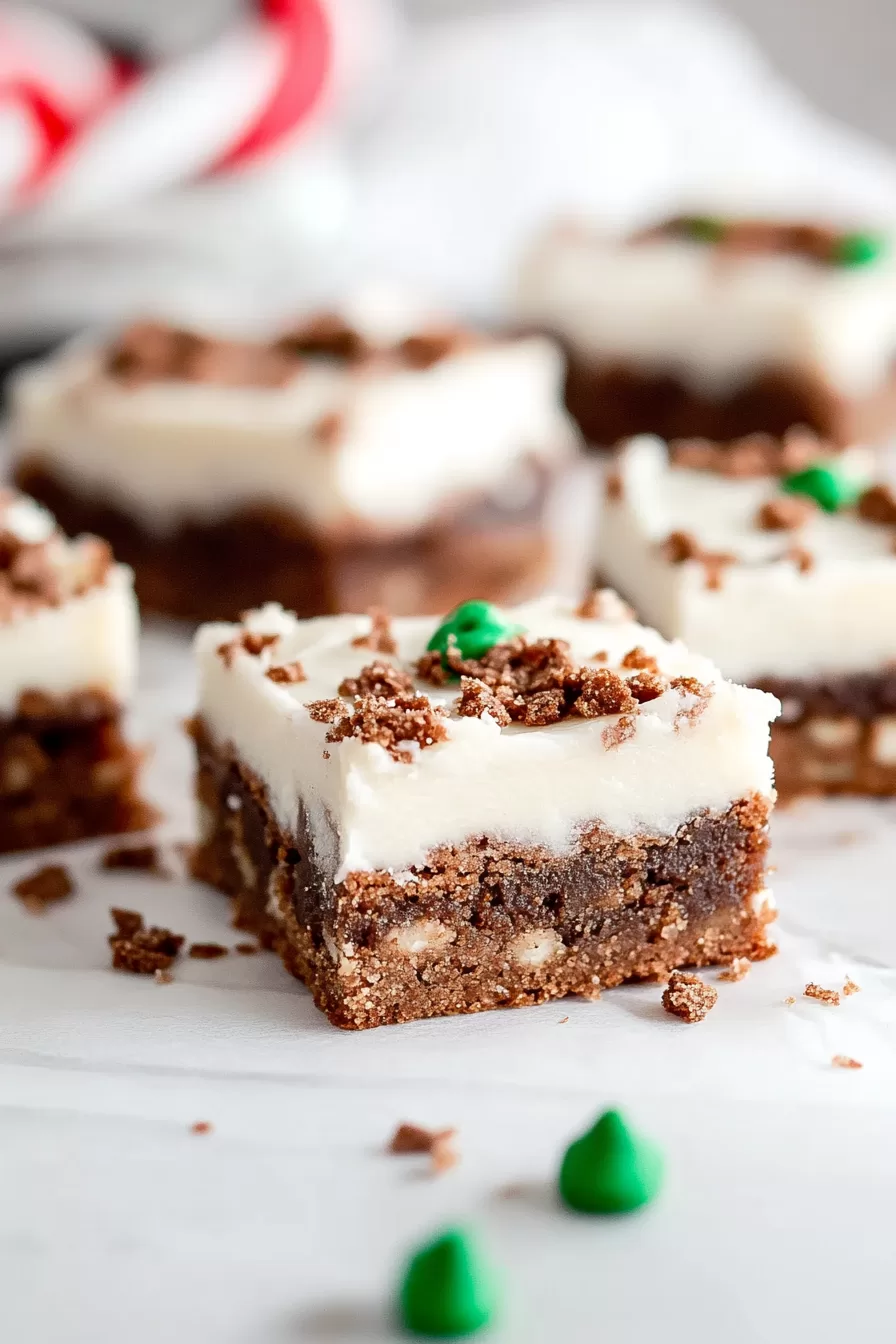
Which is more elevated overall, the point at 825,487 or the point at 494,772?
the point at 825,487

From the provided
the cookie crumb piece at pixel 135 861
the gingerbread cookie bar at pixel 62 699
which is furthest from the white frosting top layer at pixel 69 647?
the cookie crumb piece at pixel 135 861

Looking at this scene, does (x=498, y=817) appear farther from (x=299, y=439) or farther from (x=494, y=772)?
(x=299, y=439)

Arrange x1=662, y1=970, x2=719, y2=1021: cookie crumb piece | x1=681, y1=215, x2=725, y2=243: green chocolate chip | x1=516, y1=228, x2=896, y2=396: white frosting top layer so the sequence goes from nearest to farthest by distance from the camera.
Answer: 1. x1=662, y1=970, x2=719, y2=1021: cookie crumb piece
2. x1=516, y1=228, x2=896, y2=396: white frosting top layer
3. x1=681, y1=215, x2=725, y2=243: green chocolate chip

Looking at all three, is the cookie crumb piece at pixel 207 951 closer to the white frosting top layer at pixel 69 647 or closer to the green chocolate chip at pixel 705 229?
the white frosting top layer at pixel 69 647

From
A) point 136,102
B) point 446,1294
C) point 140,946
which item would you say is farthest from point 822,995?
point 136,102

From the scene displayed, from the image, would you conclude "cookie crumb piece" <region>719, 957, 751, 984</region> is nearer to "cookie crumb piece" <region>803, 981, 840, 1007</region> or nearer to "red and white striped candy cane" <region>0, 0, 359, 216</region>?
"cookie crumb piece" <region>803, 981, 840, 1007</region>

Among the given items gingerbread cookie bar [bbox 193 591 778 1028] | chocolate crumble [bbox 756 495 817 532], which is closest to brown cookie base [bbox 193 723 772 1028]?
gingerbread cookie bar [bbox 193 591 778 1028]

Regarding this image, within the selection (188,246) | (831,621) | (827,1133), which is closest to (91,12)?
(188,246)
